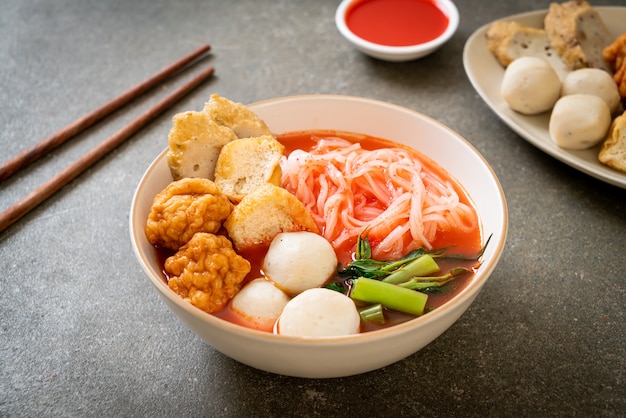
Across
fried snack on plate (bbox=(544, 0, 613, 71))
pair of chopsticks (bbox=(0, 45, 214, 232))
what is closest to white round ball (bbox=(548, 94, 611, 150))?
fried snack on plate (bbox=(544, 0, 613, 71))

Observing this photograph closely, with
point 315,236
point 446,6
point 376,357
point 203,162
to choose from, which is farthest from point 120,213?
point 446,6

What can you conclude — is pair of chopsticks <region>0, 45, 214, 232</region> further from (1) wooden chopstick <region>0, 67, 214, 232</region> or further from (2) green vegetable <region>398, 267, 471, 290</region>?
(2) green vegetable <region>398, 267, 471, 290</region>

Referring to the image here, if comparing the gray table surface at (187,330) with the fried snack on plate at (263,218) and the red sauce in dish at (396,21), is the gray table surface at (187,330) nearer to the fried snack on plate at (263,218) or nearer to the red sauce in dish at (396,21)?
the red sauce in dish at (396,21)

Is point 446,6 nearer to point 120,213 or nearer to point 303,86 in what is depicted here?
point 303,86

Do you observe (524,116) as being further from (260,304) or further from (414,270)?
(260,304)

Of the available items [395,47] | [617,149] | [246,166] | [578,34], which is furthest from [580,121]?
[246,166]

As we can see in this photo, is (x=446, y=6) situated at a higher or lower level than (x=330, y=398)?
higher

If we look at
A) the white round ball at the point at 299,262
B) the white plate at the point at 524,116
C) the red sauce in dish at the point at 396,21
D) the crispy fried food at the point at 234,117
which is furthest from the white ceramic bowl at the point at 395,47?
the white round ball at the point at 299,262
